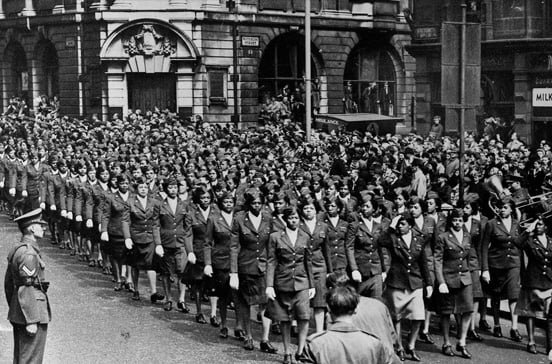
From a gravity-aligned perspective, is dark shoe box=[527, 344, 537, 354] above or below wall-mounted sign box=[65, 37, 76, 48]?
below

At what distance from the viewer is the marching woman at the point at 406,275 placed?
11.5 m

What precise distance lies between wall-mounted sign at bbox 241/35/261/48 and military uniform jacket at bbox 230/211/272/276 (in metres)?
25.4

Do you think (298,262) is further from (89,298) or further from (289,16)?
(289,16)

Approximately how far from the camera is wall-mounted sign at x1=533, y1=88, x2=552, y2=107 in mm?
32250

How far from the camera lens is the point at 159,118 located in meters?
30.6

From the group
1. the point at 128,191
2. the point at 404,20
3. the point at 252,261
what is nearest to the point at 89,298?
the point at 128,191

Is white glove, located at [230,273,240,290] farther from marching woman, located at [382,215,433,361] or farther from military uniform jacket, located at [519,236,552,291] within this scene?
military uniform jacket, located at [519,236,552,291]

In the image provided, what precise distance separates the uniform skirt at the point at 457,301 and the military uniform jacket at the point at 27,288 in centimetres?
499

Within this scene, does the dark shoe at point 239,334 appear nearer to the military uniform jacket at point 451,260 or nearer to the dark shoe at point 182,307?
the dark shoe at point 182,307

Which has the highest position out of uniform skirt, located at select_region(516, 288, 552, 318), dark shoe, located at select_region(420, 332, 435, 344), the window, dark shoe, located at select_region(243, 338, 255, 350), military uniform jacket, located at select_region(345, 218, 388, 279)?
the window

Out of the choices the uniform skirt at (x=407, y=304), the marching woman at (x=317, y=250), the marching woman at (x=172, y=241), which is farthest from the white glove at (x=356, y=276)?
the marching woman at (x=172, y=241)

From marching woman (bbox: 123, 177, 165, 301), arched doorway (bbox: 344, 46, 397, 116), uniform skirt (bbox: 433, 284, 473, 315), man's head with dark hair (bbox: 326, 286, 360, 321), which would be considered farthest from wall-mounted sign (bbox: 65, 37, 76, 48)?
man's head with dark hair (bbox: 326, 286, 360, 321)

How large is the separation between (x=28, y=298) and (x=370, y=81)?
33.7m

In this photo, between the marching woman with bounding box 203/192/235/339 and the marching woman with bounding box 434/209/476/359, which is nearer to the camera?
the marching woman with bounding box 434/209/476/359
